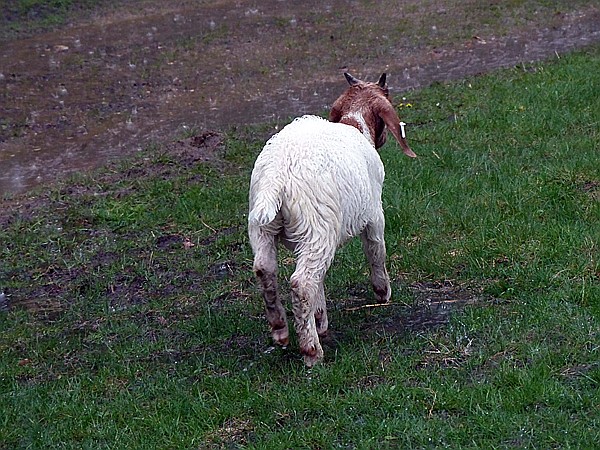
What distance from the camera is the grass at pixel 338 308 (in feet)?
14.4

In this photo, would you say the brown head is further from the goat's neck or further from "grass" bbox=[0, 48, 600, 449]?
"grass" bbox=[0, 48, 600, 449]

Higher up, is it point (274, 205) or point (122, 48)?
point (274, 205)

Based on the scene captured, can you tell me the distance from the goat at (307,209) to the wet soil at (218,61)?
170 inches

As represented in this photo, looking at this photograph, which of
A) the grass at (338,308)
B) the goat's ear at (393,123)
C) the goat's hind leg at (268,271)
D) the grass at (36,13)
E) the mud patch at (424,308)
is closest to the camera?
the grass at (338,308)

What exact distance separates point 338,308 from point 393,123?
1.11 meters

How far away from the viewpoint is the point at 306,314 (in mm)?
4742

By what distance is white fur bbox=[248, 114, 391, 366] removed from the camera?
4.71 m

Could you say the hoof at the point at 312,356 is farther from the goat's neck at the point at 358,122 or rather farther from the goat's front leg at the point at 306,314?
the goat's neck at the point at 358,122

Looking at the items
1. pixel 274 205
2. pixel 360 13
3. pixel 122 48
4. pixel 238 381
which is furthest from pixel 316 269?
pixel 360 13

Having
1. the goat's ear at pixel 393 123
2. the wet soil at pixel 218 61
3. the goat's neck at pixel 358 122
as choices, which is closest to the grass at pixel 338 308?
the goat's ear at pixel 393 123

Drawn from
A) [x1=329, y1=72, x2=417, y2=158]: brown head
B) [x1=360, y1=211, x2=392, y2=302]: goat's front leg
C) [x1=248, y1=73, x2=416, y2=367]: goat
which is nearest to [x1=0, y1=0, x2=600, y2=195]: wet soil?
[x1=329, y1=72, x2=417, y2=158]: brown head

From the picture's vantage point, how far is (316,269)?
186 inches

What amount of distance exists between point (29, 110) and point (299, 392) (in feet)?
22.9

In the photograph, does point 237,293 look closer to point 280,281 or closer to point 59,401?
point 280,281
